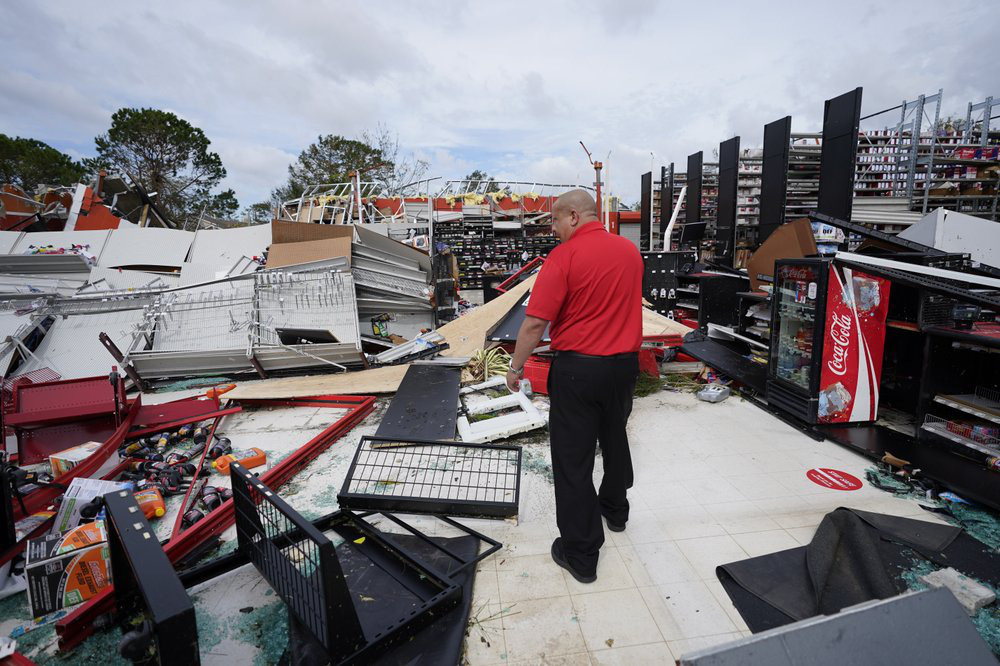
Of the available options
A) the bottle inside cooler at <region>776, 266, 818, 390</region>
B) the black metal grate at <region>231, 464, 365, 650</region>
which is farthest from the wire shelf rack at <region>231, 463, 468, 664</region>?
the bottle inside cooler at <region>776, 266, 818, 390</region>

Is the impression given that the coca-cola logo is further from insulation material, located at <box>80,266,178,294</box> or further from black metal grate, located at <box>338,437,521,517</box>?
insulation material, located at <box>80,266,178,294</box>

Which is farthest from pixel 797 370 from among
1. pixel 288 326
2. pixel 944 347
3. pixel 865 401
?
pixel 288 326

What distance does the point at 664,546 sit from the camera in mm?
2312

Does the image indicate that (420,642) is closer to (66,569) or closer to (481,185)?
(66,569)

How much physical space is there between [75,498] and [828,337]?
456 centimetres

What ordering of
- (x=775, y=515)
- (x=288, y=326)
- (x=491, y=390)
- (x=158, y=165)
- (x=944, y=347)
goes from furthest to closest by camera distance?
(x=158, y=165) < (x=288, y=326) < (x=491, y=390) < (x=944, y=347) < (x=775, y=515)

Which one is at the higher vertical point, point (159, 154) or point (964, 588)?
point (159, 154)

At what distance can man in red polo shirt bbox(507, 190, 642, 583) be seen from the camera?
198 cm

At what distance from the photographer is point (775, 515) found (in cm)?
254

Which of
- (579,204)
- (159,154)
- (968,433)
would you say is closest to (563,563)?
(579,204)

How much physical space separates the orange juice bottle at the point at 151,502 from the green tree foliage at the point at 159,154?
23.0 metres

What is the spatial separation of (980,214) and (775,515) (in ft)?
37.0

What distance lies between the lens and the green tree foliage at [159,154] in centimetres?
2230

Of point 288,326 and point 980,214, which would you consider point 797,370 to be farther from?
point 980,214
